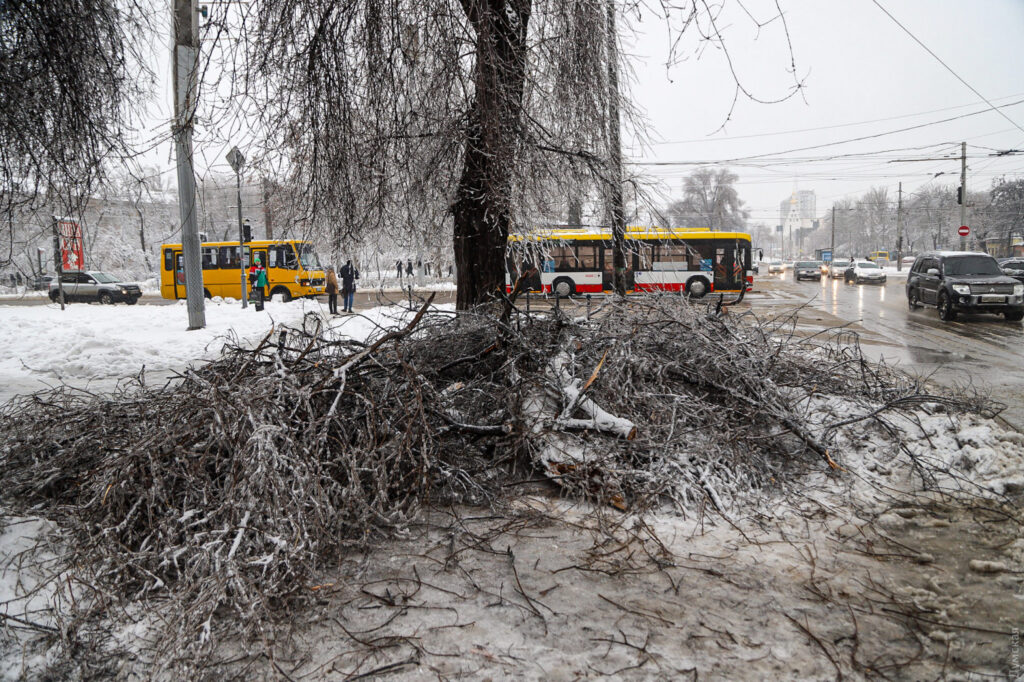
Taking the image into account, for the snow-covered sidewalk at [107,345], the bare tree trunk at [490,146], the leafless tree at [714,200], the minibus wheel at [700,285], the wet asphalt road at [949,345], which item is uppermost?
the leafless tree at [714,200]

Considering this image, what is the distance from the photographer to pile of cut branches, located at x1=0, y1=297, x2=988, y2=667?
9.96ft

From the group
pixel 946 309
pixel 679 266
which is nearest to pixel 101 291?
pixel 679 266

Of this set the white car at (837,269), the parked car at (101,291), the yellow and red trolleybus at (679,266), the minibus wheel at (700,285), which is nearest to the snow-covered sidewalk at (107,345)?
the parked car at (101,291)

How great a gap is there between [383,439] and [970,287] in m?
17.1

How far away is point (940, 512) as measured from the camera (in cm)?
397

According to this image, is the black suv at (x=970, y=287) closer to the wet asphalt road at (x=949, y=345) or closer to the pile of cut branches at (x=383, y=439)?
the wet asphalt road at (x=949, y=345)

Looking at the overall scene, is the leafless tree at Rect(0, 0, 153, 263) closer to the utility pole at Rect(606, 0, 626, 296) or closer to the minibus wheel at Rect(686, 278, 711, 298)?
the utility pole at Rect(606, 0, 626, 296)

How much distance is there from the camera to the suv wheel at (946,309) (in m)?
15.8

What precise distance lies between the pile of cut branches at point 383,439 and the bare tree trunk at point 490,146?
1.36 metres

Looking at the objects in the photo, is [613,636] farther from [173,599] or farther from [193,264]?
[193,264]

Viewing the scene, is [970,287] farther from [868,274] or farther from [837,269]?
[837,269]

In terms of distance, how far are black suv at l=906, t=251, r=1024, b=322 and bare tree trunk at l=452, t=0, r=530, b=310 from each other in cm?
1435

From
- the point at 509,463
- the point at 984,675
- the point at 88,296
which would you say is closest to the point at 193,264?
the point at 509,463

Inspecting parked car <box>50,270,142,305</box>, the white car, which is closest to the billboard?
parked car <box>50,270,142,305</box>
